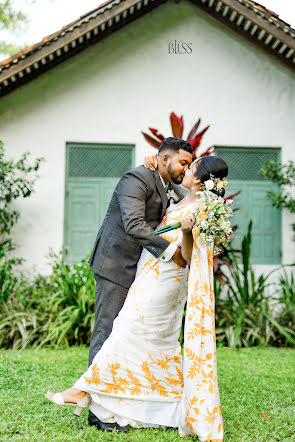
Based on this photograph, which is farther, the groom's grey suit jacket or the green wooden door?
the green wooden door

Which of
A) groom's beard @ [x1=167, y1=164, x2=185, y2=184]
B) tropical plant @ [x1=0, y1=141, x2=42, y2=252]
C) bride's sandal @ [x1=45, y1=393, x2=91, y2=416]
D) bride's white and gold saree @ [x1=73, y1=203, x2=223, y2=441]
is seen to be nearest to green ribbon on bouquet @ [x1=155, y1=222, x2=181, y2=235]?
bride's white and gold saree @ [x1=73, y1=203, x2=223, y2=441]

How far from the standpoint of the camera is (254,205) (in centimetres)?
834

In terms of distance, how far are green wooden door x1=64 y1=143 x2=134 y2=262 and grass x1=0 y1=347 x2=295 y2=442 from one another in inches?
82.2

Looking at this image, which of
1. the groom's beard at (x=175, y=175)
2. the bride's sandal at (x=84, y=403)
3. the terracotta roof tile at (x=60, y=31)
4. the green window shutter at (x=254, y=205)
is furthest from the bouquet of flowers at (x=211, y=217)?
the green window shutter at (x=254, y=205)

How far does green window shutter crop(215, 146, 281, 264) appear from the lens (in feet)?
27.2

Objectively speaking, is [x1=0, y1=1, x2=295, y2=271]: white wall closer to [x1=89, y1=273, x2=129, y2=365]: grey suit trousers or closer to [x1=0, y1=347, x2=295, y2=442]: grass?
[x1=0, y1=347, x2=295, y2=442]: grass

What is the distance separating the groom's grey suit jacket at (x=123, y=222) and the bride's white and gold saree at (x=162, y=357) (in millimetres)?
98

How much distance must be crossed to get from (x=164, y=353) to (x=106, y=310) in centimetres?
49

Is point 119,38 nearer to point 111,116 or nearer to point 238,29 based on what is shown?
point 111,116

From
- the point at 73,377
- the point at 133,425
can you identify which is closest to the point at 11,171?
the point at 73,377

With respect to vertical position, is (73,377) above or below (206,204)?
below

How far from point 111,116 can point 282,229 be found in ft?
10.6

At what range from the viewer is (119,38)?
827 cm

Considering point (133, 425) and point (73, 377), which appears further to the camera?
point (73, 377)
